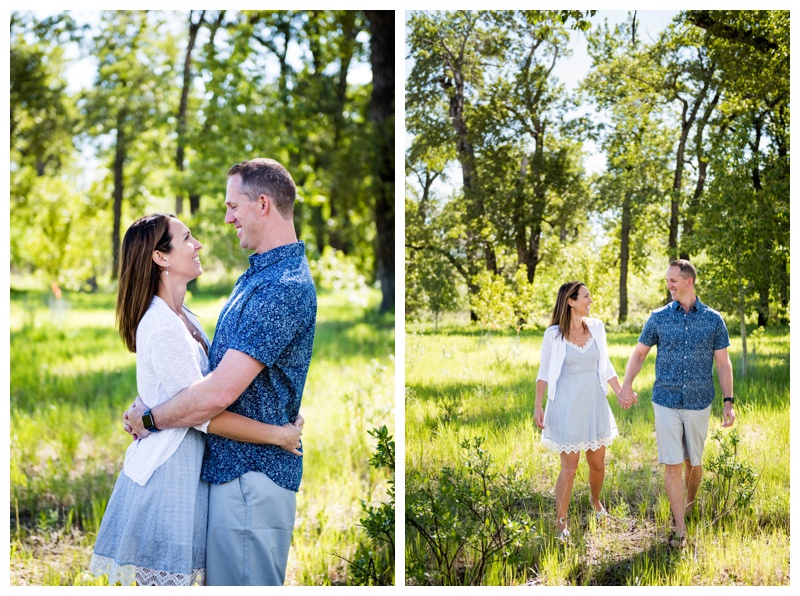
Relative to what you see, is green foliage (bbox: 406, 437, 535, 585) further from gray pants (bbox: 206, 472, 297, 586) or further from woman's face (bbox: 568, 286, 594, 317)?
gray pants (bbox: 206, 472, 297, 586)

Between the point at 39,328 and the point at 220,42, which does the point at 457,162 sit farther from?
the point at 39,328

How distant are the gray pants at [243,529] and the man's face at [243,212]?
0.73m

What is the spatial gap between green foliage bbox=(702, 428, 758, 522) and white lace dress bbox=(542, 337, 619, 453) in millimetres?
408

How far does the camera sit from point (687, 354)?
8.89ft

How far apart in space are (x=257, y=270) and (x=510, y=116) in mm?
1406

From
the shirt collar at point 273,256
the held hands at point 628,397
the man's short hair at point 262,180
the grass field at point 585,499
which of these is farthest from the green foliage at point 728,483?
the man's short hair at point 262,180

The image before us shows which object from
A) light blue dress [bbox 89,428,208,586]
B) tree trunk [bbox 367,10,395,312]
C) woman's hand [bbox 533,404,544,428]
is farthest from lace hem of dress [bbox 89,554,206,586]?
tree trunk [bbox 367,10,395,312]

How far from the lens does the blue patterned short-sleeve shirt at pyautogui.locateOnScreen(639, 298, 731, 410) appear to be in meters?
2.71

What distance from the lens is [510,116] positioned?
288 centimetres

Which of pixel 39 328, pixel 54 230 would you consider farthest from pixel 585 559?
pixel 54 230

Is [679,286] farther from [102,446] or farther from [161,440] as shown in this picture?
[102,446]

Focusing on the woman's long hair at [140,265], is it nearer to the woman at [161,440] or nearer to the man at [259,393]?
the woman at [161,440]

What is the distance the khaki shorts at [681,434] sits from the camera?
8.88 ft

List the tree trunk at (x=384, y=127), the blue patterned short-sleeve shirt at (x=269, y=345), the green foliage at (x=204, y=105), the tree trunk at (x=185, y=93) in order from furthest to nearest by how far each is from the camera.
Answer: the tree trunk at (x=185, y=93) → the green foliage at (x=204, y=105) → the tree trunk at (x=384, y=127) → the blue patterned short-sleeve shirt at (x=269, y=345)
